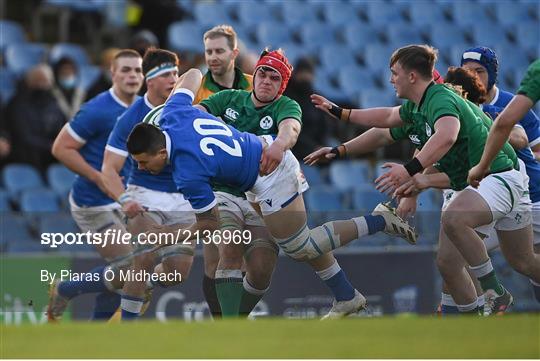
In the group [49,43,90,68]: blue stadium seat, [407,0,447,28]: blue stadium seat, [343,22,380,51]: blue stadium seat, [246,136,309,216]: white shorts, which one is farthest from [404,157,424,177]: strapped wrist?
[407,0,447,28]: blue stadium seat

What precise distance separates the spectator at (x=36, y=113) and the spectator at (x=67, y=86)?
0.35 metres

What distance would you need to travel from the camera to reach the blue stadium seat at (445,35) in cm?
1866

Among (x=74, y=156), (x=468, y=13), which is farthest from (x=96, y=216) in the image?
(x=468, y=13)

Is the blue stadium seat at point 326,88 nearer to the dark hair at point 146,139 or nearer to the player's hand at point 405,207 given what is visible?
the player's hand at point 405,207

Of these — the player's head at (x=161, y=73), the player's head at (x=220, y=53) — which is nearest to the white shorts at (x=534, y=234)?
the player's head at (x=220, y=53)

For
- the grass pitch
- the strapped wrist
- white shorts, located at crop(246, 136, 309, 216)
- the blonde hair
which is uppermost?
the blonde hair

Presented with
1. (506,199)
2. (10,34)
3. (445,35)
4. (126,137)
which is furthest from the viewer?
(445,35)

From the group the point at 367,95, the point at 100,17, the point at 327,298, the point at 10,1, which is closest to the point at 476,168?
the point at 327,298

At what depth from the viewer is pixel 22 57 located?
1616cm

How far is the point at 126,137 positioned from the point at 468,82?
2766 millimetres

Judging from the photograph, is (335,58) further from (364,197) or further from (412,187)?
(412,187)

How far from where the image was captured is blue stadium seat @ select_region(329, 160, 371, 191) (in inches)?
613

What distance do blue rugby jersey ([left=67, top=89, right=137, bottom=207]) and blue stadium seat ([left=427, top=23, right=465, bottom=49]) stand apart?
28.1ft

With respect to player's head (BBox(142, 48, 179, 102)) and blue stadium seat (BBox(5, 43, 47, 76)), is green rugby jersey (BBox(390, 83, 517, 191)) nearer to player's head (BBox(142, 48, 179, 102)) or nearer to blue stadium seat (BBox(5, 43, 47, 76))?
player's head (BBox(142, 48, 179, 102))
